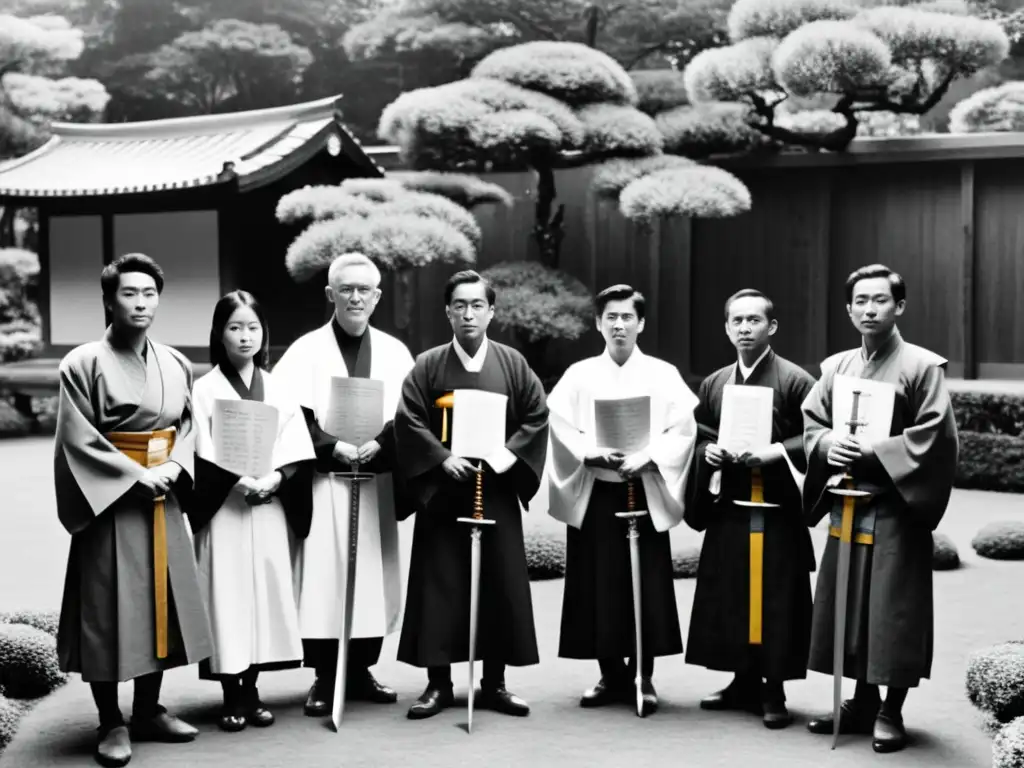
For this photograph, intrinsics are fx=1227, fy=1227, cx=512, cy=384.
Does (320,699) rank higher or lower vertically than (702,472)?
lower

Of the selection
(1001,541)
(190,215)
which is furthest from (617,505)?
(190,215)

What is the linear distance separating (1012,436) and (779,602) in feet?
26.6

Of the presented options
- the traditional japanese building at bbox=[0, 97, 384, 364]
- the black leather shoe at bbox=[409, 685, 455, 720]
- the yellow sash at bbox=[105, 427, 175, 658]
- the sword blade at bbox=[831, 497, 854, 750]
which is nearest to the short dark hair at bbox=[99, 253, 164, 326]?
the yellow sash at bbox=[105, 427, 175, 658]

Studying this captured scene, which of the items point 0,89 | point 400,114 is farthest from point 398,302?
point 0,89

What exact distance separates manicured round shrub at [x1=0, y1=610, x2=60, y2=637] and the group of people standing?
1.50 meters

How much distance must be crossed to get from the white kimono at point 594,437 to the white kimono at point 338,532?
2.39 feet

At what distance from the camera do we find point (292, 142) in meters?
16.4

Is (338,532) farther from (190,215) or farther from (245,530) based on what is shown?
(190,215)

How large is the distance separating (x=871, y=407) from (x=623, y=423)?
102 centimetres

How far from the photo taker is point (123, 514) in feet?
15.1

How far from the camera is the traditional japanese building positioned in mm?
16406

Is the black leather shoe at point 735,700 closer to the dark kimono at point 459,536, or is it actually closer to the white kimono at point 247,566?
the dark kimono at point 459,536

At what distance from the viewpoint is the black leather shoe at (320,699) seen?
5.15 meters

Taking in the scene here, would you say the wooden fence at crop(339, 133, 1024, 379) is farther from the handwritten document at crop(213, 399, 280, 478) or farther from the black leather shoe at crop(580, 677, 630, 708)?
the handwritten document at crop(213, 399, 280, 478)
